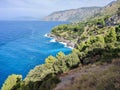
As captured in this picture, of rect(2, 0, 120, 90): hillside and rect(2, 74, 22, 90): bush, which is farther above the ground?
rect(2, 0, 120, 90): hillside

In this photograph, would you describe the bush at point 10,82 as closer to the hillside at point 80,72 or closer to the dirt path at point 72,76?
the hillside at point 80,72

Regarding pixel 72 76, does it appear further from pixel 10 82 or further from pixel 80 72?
pixel 10 82

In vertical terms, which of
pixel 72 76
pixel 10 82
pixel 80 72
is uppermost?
pixel 80 72

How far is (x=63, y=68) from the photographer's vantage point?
120 feet

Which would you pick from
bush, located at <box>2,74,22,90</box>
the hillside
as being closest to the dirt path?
the hillside

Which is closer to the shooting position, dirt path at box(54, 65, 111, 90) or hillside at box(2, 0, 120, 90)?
hillside at box(2, 0, 120, 90)

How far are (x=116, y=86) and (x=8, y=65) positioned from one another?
72.9 m

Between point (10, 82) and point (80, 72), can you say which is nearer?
point (80, 72)

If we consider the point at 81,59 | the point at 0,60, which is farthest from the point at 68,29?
the point at 81,59

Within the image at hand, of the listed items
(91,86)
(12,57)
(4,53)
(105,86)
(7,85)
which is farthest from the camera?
(4,53)

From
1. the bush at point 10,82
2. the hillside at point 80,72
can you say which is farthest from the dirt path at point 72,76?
the bush at point 10,82

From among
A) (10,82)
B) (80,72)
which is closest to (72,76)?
(80,72)

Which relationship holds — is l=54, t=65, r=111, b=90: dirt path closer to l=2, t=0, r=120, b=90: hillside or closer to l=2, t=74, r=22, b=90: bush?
l=2, t=0, r=120, b=90: hillside

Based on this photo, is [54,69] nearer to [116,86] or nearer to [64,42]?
[116,86]
